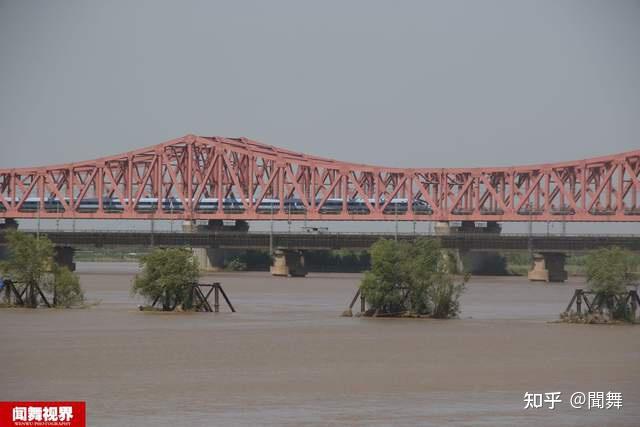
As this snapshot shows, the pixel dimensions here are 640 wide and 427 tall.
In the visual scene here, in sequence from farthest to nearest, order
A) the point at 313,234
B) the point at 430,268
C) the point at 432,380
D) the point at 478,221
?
the point at 478,221 → the point at 313,234 → the point at 430,268 → the point at 432,380

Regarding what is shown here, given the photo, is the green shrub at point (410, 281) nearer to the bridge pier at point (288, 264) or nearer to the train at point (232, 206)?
the bridge pier at point (288, 264)

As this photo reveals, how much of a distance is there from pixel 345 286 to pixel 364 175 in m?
67.6

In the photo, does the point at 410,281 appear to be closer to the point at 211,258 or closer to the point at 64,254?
the point at 64,254

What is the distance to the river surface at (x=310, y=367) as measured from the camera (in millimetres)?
28953

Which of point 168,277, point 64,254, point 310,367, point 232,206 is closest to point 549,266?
point 64,254

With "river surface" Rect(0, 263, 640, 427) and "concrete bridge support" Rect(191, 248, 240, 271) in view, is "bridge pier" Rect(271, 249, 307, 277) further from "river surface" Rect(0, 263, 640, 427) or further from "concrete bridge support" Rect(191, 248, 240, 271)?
"river surface" Rect(0, 263, 640, 427)

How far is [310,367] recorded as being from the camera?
37.5 m

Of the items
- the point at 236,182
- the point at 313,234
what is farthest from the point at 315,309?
the point at 236,182

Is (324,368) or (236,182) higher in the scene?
(236,182)

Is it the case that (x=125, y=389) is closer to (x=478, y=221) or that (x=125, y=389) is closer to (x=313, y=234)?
(x=313, y=234)

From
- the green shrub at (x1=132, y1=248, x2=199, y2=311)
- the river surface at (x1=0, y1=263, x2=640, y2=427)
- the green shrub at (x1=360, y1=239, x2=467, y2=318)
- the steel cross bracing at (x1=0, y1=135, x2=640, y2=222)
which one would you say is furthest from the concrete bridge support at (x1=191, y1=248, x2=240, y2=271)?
the green shrub at (x1=360, y1=239, x2=467, y2=318)

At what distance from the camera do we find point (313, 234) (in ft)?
427

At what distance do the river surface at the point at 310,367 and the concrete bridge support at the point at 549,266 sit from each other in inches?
2451

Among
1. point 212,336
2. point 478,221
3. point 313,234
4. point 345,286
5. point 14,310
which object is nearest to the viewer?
point 212,336
